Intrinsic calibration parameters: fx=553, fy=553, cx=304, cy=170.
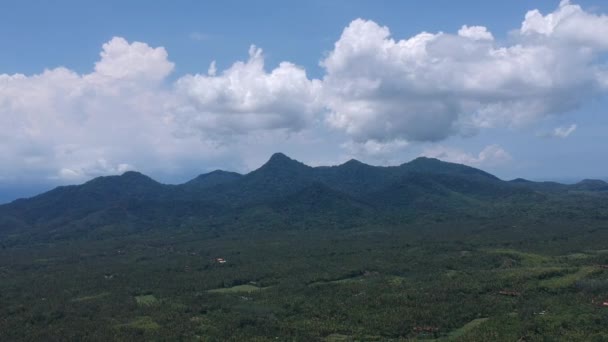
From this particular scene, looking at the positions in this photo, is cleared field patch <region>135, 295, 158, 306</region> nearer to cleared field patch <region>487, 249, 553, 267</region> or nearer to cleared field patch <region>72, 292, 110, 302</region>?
cleared field patch <region>72, 292, 110, 302</region>

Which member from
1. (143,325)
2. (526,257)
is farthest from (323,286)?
(526,257)

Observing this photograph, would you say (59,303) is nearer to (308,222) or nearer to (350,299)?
(350,299)

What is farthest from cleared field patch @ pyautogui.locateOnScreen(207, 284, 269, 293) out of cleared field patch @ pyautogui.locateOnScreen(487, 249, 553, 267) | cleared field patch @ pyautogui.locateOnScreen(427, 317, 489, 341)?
cleared field patch @ pyautogui.locateOnScreen(487, 249, 553, 267)

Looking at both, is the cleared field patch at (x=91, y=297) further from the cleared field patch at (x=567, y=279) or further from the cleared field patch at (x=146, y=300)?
the cleared field patch at (x=567, y=279)

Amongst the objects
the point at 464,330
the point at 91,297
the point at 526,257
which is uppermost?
the point at 526,257

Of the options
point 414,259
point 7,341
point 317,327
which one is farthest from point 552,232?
point 7,341

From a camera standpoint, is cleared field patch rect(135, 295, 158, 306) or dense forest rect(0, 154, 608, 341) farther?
cleared field patch rect(135, 295, 158, 306)

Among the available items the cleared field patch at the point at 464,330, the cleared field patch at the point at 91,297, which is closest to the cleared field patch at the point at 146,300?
the cleared field patch at the point at 91,297

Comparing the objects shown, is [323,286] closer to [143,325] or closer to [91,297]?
[143,325]
